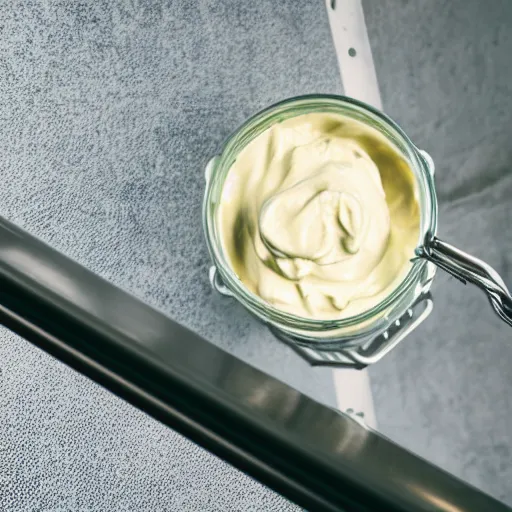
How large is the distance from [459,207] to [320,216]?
3.6 inches

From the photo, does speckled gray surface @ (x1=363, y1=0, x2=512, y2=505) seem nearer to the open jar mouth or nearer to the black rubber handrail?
the open jar mouth

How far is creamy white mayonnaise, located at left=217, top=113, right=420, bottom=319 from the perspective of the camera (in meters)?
0.26

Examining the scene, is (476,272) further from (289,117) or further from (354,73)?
(354,73)

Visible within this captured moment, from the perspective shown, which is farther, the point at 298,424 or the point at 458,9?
the point at 458,9

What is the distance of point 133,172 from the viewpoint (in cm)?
41

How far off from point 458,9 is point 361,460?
240 mm

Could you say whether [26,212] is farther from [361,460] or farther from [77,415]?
[361,460]

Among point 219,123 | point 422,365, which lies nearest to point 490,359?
point 422,365

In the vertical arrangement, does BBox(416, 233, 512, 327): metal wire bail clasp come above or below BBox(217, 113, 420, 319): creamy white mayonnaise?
above

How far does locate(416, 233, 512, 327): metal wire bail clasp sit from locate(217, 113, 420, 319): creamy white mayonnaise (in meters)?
0.04

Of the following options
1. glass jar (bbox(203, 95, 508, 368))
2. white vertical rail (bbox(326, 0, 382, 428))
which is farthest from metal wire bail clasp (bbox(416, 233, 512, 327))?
white vertical rail (bbox(326, 0, 382, 428))

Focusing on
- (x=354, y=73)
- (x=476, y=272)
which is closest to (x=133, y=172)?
(x=354, y=73)

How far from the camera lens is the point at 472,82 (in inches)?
11.5

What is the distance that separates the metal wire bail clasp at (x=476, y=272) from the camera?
18 cm
